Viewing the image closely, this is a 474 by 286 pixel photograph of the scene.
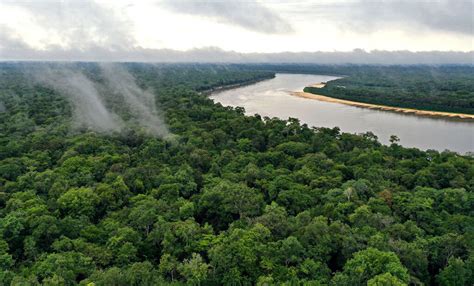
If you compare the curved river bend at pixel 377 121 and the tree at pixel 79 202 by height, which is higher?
the tree at pixel 79 202

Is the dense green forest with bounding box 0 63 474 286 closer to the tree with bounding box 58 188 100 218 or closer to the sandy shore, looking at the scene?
the tree with bounding box 58 188 100 218

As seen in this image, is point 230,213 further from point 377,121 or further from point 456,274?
point 377,121

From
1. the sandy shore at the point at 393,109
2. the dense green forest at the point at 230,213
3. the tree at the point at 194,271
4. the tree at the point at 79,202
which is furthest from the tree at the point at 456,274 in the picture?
the sandy shore at the point at 393,109

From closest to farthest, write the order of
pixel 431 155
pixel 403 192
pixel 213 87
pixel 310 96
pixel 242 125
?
pixel 403 192
pixel 431 155
pixel 242 125
pixel 310 96
pixel 213 87

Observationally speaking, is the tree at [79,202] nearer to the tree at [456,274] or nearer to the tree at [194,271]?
the tree at [194,271]

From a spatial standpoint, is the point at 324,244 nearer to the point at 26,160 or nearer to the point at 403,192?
the point at 403,192

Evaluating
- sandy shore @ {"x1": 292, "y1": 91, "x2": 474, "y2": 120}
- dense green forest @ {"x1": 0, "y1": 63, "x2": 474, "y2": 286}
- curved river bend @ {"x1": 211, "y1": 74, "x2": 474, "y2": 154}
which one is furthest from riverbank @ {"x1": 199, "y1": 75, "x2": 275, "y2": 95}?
dense green forest @ {"x1": 0, "y1": 63, "x2": 474, "y2": 286}

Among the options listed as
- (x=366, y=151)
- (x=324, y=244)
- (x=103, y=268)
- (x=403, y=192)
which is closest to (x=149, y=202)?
(x=103, y=268)
